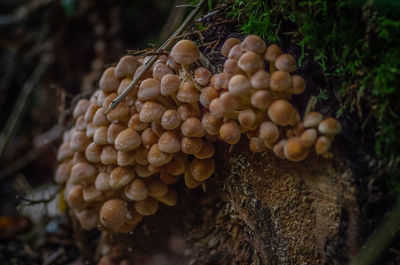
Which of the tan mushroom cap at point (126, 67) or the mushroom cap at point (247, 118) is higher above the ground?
the tan mushroom cap at point (126, 67)

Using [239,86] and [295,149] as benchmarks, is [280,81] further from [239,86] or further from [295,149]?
[295,149]

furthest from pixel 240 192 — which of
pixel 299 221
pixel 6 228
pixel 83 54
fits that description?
pixel 83 54

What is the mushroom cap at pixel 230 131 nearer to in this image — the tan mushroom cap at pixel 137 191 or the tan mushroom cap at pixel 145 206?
the tan mushroom cap at pixel 137 191

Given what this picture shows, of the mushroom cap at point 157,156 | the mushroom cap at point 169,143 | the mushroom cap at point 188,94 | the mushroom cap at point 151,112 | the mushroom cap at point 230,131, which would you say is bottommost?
the mushroom cap at point 157,156

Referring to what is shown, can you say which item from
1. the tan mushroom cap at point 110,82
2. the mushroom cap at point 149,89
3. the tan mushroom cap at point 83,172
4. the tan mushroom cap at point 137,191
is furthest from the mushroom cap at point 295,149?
the tan mushroom cap at point 83,172

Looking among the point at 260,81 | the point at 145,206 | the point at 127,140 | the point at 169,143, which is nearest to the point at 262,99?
the point at 260,81

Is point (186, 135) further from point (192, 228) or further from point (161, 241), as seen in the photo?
point (161, 241)

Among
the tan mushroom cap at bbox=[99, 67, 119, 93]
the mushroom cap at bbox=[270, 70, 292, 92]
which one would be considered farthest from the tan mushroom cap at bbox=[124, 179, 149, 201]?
the mushroom cap at bbox=[270, 70, 292, 92]
